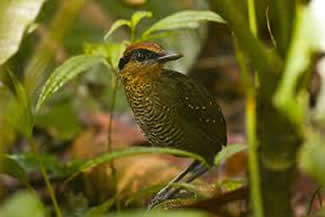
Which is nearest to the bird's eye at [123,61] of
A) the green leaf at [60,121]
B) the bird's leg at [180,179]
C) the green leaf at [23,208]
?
A: the bird's leg at [180,179]

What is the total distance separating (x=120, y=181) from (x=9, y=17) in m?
1.89

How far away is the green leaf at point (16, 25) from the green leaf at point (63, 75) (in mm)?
162

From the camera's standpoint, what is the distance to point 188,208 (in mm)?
2451

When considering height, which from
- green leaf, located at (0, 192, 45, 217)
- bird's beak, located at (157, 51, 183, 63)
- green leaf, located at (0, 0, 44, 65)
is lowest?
bird's beak, located at (157, 51, 183, 63)

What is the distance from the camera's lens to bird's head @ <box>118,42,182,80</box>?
3334 mm

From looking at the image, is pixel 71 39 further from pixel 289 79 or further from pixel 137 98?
pixel 289 79

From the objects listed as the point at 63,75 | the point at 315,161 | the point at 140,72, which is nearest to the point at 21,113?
the point at 63,75

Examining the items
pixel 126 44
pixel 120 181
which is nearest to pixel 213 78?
pixel 120 181

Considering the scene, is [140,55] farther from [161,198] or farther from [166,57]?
[161,198]

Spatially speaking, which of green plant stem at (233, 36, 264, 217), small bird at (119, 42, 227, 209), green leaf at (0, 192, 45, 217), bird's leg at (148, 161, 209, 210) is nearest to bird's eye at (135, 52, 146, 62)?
small bird at (119, 42, 227, 209)

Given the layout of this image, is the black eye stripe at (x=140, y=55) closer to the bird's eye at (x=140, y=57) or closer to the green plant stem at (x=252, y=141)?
the bird's eye at (x=140, y=57)

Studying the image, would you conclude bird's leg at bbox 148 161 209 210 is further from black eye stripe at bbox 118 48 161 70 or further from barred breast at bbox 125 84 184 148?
black eye stripe at bbox 118 48 161 70

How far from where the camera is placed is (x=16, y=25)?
9.50 ft

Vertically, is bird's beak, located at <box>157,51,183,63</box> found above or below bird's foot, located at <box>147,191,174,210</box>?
above
